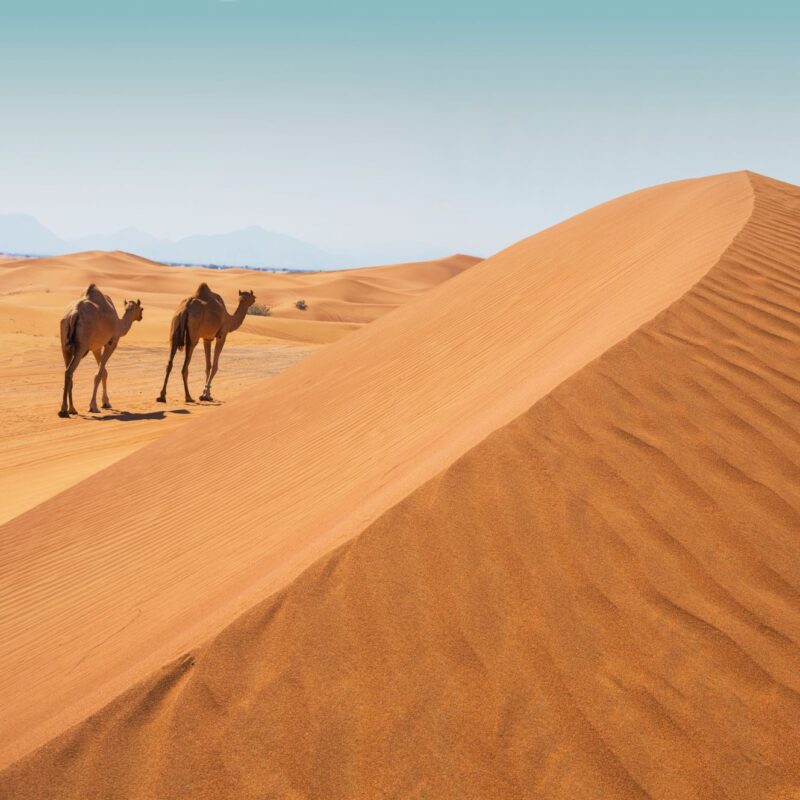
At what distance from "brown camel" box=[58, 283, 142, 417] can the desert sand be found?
8.42 metres

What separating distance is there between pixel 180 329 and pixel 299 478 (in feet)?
34.2

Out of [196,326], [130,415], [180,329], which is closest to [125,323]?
[180,329]

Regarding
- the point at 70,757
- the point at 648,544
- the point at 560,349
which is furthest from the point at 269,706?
the point at 560,349

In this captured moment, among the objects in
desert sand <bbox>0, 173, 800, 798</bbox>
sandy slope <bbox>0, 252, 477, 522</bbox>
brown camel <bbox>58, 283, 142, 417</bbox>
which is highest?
desert sand <bbox>0, 173, 800, 798</bbox>

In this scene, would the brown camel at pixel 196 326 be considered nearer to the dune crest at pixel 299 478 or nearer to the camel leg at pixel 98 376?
the camel leg at pixel 98 376

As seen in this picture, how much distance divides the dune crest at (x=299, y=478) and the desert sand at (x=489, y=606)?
3 centimetres

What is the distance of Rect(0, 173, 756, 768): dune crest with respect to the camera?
3277 mm

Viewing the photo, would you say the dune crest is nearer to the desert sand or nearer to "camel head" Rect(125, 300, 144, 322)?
the desert sand

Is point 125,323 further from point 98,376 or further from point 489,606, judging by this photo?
point 489,606

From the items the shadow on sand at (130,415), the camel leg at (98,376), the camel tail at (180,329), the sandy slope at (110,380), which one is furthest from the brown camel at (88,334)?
the camel tail at (180,329)

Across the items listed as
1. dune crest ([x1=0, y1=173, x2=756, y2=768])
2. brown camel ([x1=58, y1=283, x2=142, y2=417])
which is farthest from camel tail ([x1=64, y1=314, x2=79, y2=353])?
dune crest ([x1=0, y1=173, x2=756, y2=768])

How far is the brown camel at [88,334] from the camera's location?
43.7 ft

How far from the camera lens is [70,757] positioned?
2.71 meters

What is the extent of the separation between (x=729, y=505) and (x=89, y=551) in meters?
4.08
